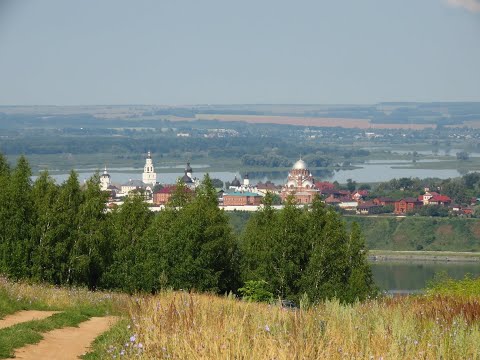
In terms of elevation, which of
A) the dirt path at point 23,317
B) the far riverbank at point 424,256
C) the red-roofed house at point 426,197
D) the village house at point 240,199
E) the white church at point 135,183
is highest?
the dirt path at point 23,317

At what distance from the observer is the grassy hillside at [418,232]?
166 ft

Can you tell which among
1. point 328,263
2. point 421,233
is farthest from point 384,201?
point 328,263

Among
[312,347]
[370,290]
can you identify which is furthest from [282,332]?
[370,290]

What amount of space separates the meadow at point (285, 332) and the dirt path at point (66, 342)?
0.09 meters

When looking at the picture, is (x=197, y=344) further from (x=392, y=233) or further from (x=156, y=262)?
(x=392, y=233)

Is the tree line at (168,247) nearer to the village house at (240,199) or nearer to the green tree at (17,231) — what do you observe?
the green tree at (17,231)

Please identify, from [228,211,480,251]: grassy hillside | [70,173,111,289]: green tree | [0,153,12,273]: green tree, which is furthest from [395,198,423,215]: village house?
[0,153,12,273]: green tree

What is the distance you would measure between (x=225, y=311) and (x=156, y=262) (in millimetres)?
6039

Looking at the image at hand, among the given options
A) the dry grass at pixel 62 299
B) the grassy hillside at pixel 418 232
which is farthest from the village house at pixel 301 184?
the dry grass at pixel 62 299

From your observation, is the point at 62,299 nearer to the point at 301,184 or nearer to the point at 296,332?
the point at 296,332

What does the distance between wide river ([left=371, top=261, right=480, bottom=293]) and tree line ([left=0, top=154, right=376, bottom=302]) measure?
15.3 m

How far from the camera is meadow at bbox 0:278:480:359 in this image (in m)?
4.61

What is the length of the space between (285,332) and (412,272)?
33130mm

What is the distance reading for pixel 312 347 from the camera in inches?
181
